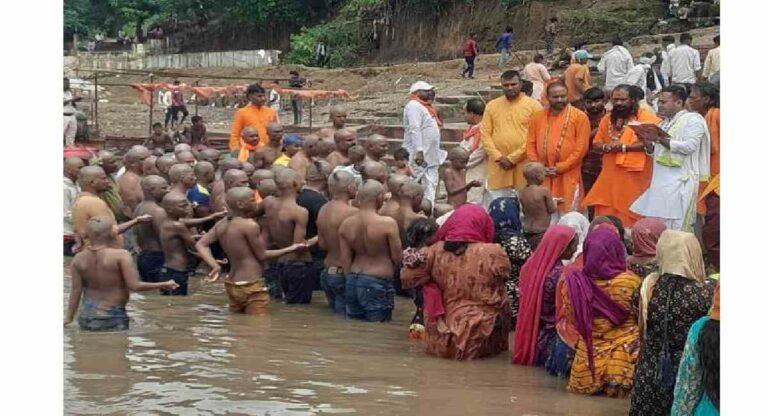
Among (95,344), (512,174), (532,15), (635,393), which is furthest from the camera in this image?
(532,15)

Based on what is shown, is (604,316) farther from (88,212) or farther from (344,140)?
(344,140)

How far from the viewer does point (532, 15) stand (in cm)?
2881

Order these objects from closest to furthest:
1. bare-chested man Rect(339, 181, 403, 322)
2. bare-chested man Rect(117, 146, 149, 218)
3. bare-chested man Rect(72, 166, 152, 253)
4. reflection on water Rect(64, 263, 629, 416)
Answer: reflection on water Rect(64, 263, 629, 416) < bare-chested man Rect(339, 181, 403, 322) < bare-chested man Rect(72, 166, 152, 253) < bare-chested man Rect(117, 146, 149, 218)

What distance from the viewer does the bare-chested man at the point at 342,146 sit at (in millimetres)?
11148

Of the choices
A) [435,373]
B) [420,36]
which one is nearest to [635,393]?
[435,373]

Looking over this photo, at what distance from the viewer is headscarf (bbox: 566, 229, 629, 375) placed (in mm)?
6773

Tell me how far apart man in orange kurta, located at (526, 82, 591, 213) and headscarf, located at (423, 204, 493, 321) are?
7.66 ft

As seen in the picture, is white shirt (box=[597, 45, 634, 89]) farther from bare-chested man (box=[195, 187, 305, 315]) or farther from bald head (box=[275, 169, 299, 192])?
bare-chested man (box=[195, 187, 305, 315])

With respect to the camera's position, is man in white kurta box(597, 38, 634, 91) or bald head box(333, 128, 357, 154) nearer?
bald head box(333, 128, 357, 154)

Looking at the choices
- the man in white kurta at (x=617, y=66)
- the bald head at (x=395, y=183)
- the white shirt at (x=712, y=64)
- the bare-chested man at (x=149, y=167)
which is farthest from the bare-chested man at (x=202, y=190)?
the man in white kurta at (x=617, y=66)

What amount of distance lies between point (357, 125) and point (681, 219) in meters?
10.1

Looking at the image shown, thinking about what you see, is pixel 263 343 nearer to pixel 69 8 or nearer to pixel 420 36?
pixel 420 36

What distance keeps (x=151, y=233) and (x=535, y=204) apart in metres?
3.36

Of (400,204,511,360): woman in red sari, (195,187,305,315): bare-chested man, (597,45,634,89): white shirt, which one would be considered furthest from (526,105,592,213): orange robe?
(597,45,634,89): white shirt
